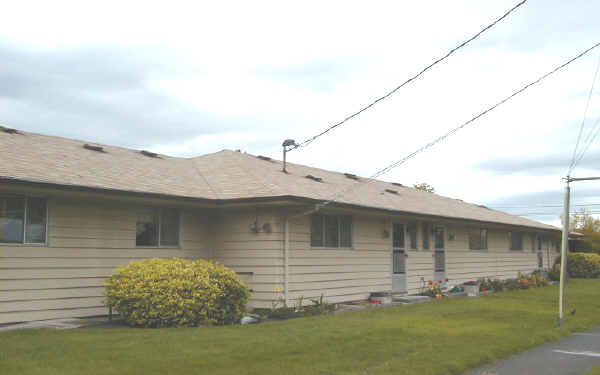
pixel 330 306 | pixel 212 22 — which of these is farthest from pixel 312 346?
pixel 212 22

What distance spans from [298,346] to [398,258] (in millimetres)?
10140

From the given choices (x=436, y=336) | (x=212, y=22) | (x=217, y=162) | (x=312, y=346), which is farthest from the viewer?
(x=217, y=162)

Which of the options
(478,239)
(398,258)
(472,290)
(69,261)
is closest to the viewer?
(69,261)

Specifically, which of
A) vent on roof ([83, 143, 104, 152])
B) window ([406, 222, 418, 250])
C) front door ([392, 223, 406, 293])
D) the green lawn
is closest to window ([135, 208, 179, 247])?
vent on roof ([83, 143, 104, 152])

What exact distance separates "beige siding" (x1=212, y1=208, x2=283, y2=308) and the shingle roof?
60 centimetres

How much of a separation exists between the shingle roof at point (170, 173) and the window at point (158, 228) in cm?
67

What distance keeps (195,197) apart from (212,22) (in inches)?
159

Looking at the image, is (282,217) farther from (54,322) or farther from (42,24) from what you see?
(42,24)

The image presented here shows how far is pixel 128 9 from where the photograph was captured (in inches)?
432

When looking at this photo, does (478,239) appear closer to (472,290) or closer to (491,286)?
(491,286)

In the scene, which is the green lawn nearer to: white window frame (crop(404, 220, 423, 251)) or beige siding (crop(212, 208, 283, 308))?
beige siding (crop(212, 208, 283, 308))

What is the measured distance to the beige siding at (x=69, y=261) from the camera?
434 inches

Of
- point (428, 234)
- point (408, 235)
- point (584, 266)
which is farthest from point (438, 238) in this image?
point (584, 266)

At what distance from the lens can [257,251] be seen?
1416 cm
